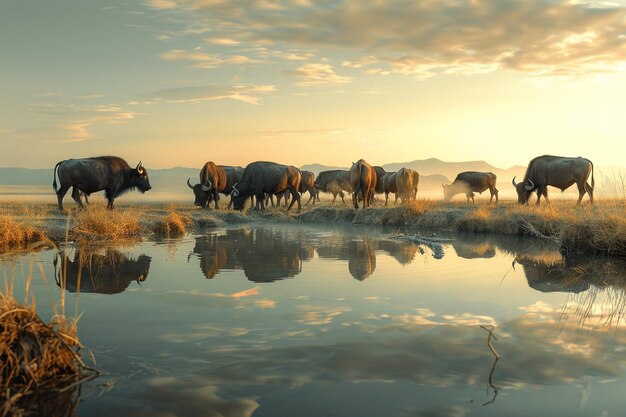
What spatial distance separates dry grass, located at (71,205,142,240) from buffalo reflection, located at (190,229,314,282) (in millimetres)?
1967

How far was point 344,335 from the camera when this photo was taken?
5.58 meters

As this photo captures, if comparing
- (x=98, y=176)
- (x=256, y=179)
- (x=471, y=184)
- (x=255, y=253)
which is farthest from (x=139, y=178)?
(x=471, y=184)

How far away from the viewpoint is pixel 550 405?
3.85m

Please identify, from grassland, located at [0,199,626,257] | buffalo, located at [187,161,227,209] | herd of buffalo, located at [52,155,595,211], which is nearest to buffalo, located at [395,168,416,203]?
herd of buffalo, located at [52,155,595,211]

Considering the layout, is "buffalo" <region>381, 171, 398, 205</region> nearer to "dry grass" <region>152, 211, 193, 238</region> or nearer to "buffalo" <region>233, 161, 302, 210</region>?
A: "buffalo" <region>233, 161, 302, 210</region>

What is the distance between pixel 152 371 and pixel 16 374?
0.94 m

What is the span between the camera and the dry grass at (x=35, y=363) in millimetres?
3875

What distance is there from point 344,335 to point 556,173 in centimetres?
2265

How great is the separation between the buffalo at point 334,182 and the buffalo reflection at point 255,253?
2009 centimetres

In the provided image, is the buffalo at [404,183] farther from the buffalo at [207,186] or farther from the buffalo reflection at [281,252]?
the buffalo reflection at [281,252]

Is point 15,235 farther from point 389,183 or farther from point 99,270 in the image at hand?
point 389,183

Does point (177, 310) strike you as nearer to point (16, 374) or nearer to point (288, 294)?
point (288, 294)

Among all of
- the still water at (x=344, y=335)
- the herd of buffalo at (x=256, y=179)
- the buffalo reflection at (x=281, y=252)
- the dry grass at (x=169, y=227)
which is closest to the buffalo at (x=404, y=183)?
the herd of buffalo at (x=256, y=179)

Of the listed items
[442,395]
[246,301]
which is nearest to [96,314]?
[246,301]
